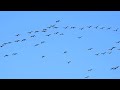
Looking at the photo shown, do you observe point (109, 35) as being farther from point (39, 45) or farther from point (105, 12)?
point (39, 45)

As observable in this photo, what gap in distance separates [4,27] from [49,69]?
0.30 m

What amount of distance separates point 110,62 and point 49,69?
0.29m

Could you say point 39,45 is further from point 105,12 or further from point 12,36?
point 105,12

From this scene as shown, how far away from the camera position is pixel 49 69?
1123 mm

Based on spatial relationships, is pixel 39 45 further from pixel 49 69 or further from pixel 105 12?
pixel 105 12

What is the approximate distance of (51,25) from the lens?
46.4 inches
